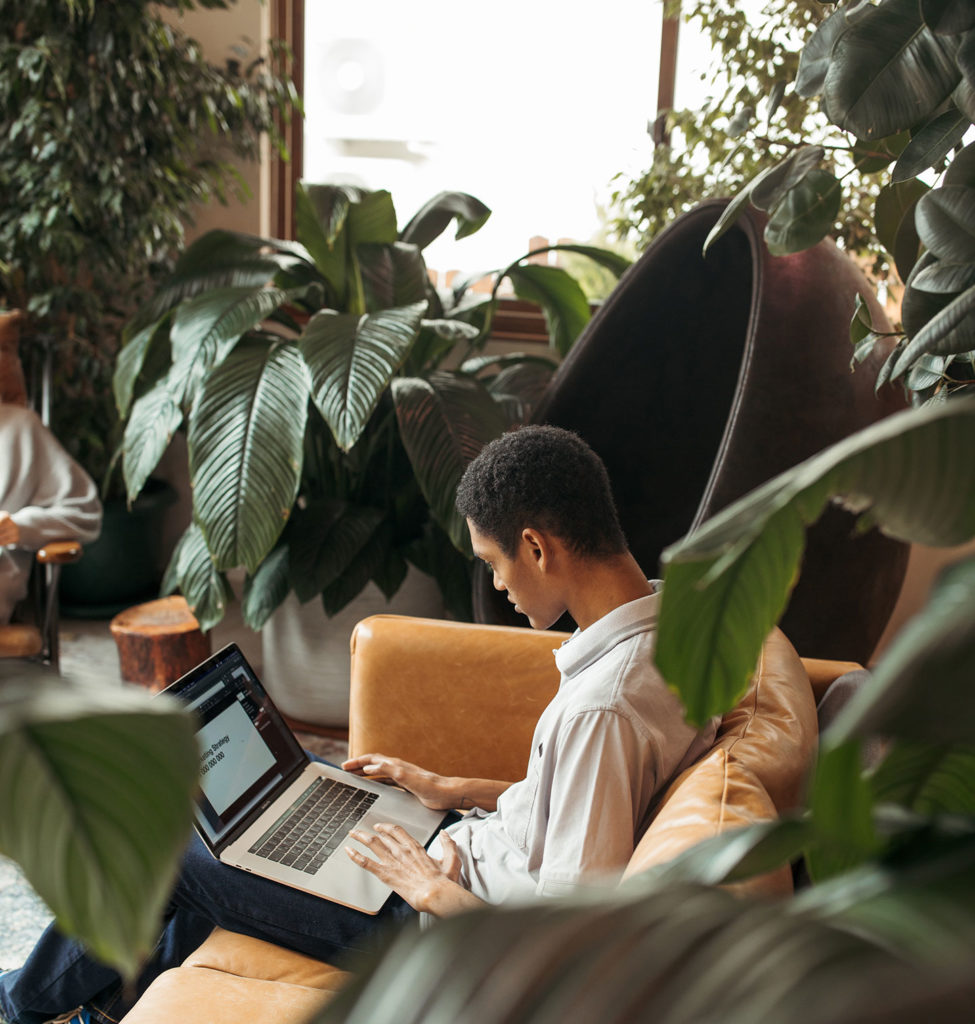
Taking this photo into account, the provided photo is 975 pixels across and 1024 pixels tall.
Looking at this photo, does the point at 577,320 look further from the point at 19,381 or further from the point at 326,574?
the point at 19,381

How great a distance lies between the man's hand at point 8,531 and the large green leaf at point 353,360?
2.60 ft

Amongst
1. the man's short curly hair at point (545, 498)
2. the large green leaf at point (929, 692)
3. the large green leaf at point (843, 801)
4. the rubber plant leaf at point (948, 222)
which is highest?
the rubber plant leaf at point (948, 222)

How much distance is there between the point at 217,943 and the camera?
1.24 metres

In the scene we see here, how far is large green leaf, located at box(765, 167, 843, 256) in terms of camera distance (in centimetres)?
97

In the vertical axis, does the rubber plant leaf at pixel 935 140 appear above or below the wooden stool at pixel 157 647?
above

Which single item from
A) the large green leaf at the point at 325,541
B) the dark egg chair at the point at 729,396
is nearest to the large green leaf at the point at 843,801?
the dark egg chair at the point at 729,396

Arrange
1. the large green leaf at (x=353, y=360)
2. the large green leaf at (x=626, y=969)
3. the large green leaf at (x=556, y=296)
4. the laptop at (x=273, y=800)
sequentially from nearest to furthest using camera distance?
the large green leaf at (x=626, y=969)
the laptop at (x=273, y=800)
the large green leaf at (x=353, y=360)
the large green leaf at (x=556, y=296)

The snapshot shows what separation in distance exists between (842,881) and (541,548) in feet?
2.97

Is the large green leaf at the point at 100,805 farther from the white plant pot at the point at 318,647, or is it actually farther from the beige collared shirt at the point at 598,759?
the white plant pot at the point at 318,647

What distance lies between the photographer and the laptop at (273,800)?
4.17ft

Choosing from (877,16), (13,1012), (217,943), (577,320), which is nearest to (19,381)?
(577,320)

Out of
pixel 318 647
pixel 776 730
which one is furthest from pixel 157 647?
pixel 776 730

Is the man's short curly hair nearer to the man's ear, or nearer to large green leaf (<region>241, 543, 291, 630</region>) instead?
the man's ear

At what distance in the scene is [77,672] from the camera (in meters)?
2.82
